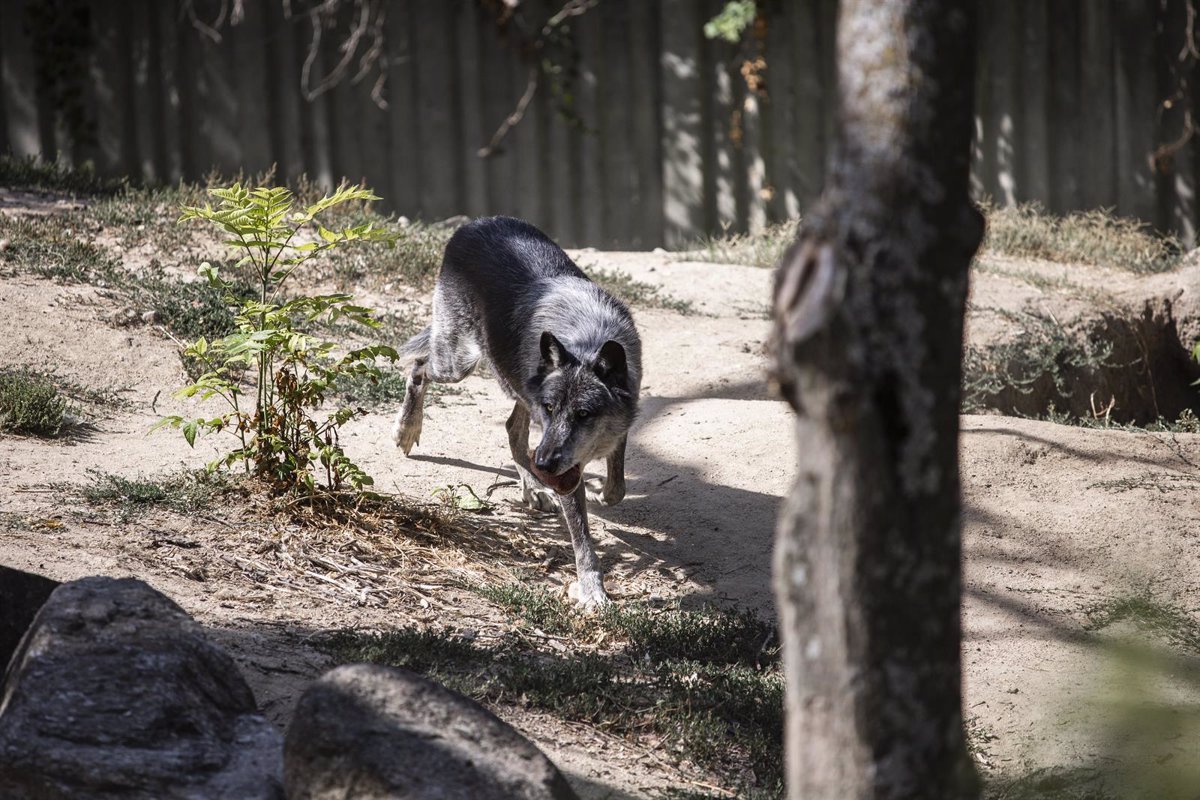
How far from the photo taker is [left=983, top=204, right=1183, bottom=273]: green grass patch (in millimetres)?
9656

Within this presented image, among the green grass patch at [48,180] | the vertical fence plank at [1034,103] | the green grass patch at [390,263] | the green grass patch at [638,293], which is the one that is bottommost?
the green grass patch at [638,293]

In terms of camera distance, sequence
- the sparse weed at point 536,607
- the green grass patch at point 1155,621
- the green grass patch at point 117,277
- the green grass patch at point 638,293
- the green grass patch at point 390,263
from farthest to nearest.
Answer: the green grass patch at point 638,293 < the green grass patch at point 390,263 < the green grass patch at point 117,277 < the sparse weed at point 536,607 < the green grass patch at point 1155,621

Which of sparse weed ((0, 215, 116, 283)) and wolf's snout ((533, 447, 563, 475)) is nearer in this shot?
wolf's snout ((533, 447, 563, 475))

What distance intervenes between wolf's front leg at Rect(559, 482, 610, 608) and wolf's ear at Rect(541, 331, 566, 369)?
550 mm

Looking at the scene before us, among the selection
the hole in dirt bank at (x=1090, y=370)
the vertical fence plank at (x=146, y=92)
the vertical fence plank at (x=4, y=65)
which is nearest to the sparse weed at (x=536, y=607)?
the hole in dirt bank at (x=1090, y=370)

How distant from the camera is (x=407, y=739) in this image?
8.48 feet

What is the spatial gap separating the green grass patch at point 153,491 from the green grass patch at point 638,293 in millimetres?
3845

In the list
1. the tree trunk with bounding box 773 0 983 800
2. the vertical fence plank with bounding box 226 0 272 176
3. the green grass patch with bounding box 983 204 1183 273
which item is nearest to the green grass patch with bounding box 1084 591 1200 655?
the tree trunk with bounding box 773 0 983 800

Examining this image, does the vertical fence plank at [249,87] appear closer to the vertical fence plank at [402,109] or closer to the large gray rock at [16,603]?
the vertical fence plank at [402,109]

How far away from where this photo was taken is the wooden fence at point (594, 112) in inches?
425

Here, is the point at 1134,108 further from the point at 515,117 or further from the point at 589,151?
the point at 515,117

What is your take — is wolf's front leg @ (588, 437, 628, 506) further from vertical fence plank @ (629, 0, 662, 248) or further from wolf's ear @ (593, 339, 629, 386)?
vertical fence plank @ (629, 0, 662, 248)

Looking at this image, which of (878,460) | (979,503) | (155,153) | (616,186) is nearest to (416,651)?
(878,460)

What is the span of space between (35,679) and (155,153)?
9.24 metres
